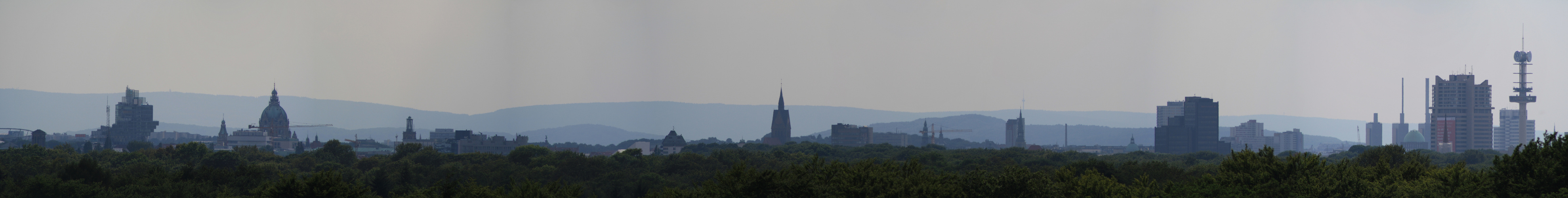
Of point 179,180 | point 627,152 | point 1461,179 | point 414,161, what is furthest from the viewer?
point 627,152

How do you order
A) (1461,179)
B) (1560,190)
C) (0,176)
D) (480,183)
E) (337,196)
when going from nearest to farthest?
(1560,190)
(337,196)
(1461,179)
(0,176)
(480,183)

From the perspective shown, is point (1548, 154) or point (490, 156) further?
point (490, 156)

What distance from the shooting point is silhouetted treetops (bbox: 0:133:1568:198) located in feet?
153

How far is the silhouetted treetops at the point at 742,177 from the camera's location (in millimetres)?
46781

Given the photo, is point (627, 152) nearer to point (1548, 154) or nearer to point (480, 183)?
point (480, 183)

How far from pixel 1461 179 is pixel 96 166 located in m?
100.0

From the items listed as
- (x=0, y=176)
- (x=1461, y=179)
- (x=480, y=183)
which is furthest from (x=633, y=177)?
(x=1461, y=179)

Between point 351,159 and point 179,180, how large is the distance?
85564mm

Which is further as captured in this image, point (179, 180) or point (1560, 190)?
point (179, 180)

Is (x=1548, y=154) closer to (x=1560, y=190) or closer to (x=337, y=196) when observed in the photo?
(x=1560, y=190)

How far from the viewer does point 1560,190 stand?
3762cm

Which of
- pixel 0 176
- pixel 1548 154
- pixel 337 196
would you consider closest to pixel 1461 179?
pixel 1548 154

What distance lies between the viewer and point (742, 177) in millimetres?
47219

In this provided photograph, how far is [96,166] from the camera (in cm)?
9506
